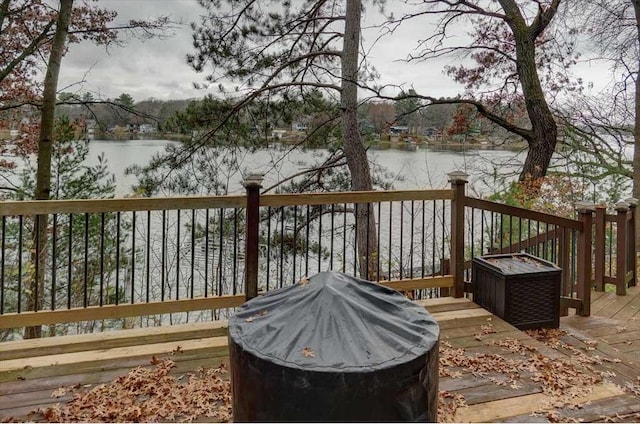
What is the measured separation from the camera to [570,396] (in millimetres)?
2594

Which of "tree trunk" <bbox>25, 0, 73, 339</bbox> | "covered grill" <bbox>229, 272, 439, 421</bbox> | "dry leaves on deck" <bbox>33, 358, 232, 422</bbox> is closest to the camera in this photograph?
"covered grill" <bbox>229, 272, 439, 421</bbox>

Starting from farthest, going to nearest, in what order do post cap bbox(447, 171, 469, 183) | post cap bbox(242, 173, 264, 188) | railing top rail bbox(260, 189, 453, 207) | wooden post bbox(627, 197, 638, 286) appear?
wooden post bbox(627, 197, 638, 286) → post cap bbox(447, 171, 469, 183) → railing top rail bbox(260, 189, 453, 207) → post cap bbox(242, 173, 264, 188)

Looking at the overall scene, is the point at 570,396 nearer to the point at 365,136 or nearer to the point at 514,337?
the point at 514,337

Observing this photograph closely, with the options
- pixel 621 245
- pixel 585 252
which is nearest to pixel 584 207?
pixel 585 252

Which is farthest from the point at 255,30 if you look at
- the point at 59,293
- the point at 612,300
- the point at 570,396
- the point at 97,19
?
the point at 570,396

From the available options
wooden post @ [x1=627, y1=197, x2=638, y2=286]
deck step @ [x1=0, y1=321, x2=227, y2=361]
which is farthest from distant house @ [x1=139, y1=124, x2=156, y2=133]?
wooden post @ [x1=627, y1=197, x2=638, y2=286]

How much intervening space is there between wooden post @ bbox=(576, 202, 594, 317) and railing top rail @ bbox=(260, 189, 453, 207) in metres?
1.28

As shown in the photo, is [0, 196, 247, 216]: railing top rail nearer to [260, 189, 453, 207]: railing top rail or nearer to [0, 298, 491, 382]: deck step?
[260, 189, 453, 207]: railing top rail

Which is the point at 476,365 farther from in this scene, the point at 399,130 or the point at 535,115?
the point at 399,130

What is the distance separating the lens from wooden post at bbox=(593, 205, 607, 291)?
496 centimetres

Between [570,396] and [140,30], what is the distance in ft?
24.4

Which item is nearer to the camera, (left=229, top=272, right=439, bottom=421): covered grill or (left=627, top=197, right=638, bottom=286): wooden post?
(left=229, top=272, right=439, bottom=421): covered grill

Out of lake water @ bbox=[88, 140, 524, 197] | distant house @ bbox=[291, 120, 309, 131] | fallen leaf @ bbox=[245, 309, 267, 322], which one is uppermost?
distant house @ bbox=[291, 120, 309, 131]

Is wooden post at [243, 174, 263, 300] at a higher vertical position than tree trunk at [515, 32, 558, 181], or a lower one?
lower
